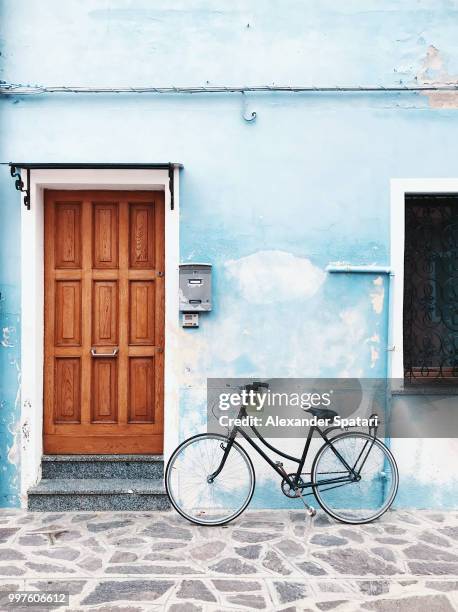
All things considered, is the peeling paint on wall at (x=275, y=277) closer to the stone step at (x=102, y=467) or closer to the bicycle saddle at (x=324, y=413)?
the bicycle saddle at (x=324, y=413)

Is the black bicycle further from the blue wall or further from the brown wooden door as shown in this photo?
the brown wooden door

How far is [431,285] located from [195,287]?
228cm

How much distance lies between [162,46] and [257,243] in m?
2.04

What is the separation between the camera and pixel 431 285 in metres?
5.80

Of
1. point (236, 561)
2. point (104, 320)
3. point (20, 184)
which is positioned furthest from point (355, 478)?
point (20, 184)

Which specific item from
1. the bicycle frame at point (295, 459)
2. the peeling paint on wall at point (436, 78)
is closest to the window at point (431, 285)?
the peeling paint on wall at point (436, 78)

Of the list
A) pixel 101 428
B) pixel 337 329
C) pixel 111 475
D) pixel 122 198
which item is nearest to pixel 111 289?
pixel 122 198

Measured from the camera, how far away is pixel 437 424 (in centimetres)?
563

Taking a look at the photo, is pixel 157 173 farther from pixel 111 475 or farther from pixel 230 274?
pixel 111 475

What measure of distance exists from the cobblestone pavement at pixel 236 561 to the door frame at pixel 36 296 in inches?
27.4

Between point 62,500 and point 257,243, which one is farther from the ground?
point 257,243

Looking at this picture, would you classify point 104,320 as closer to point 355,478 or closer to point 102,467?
point 102,467

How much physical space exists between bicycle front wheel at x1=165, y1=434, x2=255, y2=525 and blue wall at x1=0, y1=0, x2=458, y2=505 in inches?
13.0

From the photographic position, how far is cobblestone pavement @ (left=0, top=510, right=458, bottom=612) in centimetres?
394
